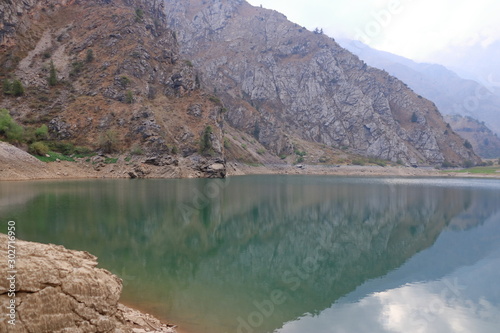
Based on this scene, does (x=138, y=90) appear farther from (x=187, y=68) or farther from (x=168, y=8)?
(x=168, y=8)

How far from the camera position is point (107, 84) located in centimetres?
8244

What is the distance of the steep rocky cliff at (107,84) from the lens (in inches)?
2936

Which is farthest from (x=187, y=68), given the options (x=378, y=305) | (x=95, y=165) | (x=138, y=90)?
(x=378, y=305)

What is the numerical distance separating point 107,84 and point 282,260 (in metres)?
Result: 79.3

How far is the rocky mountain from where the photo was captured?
77.2 metres

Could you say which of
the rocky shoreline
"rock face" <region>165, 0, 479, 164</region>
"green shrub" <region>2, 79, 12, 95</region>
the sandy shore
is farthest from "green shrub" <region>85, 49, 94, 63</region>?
"rock face" <region>165, 0, 479, 164</region>

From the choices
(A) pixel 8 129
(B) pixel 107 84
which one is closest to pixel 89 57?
(B) pixel 107 84

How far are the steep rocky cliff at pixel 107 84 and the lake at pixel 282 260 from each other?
135 ft

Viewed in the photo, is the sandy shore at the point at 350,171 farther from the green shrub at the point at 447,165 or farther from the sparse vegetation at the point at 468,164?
the sparse vegetation at the point at 468,164

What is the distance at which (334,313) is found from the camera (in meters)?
13.0

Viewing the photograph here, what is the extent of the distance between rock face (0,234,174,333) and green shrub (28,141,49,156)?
211 feet

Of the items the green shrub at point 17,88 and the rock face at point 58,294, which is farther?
the green shrub at point 17,88

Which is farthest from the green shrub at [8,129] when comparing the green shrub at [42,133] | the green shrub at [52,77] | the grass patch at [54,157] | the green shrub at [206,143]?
the green shrub at [206,143]

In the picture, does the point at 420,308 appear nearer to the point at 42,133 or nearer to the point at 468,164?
the point at 42,133
